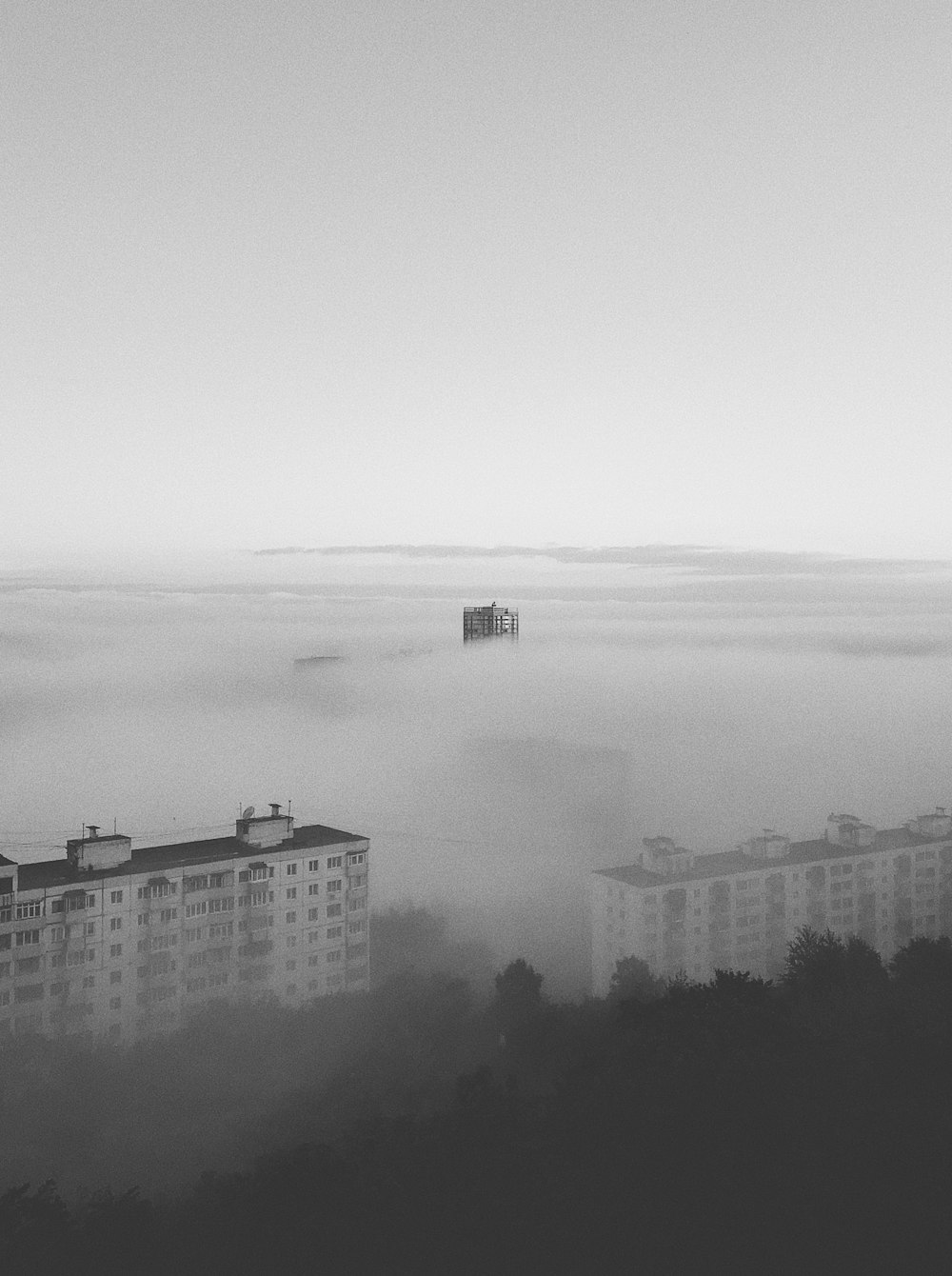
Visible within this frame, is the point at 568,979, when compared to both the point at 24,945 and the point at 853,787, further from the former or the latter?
the point at 853,787

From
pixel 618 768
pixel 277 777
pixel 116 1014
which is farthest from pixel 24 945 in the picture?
pixel 618 768

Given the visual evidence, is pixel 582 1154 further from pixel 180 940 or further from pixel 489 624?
pixel 489 624

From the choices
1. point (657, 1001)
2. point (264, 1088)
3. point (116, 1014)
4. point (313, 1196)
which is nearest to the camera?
point (313, 1196)

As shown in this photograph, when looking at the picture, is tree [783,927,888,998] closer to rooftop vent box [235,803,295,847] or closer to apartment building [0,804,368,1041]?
apartment building [0,804,368,1041]

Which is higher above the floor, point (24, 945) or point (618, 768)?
point (24, 945)

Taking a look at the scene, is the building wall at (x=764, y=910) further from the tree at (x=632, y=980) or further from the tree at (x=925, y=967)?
the tree at (x=925, y=967)

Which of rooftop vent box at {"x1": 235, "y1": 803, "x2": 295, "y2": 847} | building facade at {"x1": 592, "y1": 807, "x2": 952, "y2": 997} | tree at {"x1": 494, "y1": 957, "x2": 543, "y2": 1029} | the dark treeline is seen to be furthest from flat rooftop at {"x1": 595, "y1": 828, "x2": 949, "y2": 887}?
rooftop vent box at {"x1": 235, "y1": 803, "x2": 295, "y2": 847}

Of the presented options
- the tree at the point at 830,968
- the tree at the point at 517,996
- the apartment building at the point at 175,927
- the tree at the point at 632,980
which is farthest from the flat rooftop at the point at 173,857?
the tree at the point at 830,968
